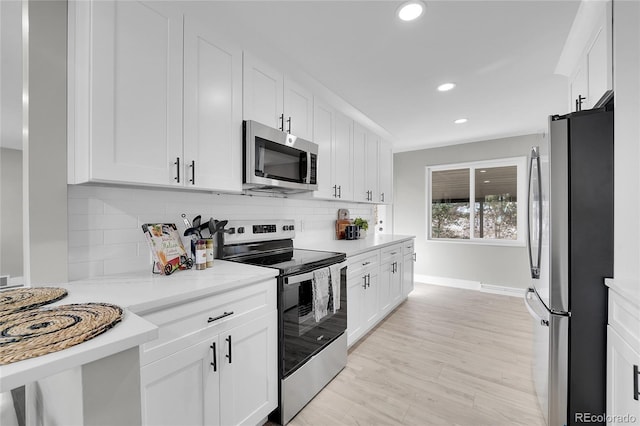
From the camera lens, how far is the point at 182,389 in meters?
1.23

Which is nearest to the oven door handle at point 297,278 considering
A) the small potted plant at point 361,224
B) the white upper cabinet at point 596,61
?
the small potted plant at point 361,224

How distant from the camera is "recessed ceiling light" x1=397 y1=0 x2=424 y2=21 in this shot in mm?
1615

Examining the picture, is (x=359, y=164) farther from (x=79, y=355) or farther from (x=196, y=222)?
(x=79, y=355)

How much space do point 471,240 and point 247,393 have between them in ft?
14.2

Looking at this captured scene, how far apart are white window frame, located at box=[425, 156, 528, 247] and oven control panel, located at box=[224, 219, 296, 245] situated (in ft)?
10.7

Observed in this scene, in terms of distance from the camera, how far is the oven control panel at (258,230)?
2.19 meters

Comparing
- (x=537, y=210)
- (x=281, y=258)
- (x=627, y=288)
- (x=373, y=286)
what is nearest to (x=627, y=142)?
(x=537, y=210)

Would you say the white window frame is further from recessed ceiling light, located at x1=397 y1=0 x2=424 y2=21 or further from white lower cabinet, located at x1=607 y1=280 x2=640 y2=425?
recessed ceiling light, located at x1=397 y1=0 x2=424 y2=21

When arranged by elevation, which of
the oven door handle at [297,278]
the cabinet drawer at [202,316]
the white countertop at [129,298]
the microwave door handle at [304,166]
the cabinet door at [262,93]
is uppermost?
the cabinet door at [262,93]

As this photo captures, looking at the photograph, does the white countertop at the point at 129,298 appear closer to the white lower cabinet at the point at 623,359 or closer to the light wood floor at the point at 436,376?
the light wood floor at the point at 436,376

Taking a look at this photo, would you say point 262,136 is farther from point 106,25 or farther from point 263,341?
point 263,341

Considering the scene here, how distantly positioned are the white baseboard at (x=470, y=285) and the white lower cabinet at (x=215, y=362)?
13.1 feet

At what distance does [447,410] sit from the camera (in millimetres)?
1835

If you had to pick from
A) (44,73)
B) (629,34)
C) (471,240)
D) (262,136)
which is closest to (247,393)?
(262,136)
